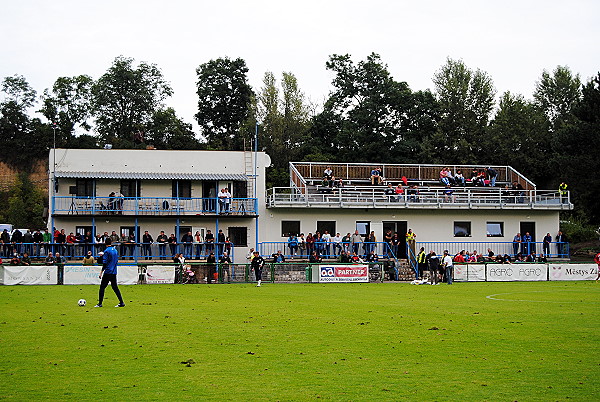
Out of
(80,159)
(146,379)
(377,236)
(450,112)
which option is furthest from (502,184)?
(146,379)

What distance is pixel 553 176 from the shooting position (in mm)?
73062

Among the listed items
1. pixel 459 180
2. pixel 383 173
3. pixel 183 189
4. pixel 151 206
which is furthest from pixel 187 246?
pixel 459 180

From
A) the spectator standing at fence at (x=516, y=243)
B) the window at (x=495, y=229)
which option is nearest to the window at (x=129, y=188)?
the window at (x=495, y=229)

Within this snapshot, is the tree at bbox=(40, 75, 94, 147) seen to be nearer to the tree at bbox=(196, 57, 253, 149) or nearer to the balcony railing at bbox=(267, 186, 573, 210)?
the tree at bbox=(196, 57, 253, 149)

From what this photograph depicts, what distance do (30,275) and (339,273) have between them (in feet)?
49.7

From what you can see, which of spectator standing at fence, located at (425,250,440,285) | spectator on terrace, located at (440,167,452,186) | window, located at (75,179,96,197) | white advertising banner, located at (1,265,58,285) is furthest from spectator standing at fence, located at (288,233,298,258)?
white advertising banner, located at (1,265,58,285)

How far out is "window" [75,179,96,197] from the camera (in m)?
47.7

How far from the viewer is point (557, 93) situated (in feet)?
283

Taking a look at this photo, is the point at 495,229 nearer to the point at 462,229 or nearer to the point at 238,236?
the point at 462,229

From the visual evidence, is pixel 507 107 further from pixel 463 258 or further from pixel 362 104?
pixel 463 258

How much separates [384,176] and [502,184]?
9257 mm

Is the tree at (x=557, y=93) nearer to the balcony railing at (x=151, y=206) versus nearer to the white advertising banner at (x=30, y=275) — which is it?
the balcony railing at (x=151, y=206)

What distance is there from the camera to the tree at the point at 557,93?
8562 cm

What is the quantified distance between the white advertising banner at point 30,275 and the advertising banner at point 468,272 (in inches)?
803
